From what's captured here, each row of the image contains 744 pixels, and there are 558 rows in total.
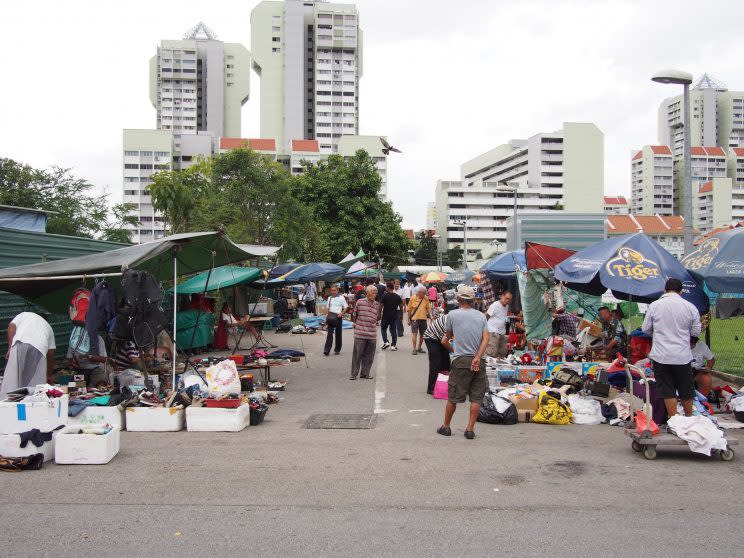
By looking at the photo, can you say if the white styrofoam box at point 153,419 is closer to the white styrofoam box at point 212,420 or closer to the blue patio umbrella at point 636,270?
the white styrofoam box at point 212,420

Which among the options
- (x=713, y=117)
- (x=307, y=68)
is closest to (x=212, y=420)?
(x=307, y=68)

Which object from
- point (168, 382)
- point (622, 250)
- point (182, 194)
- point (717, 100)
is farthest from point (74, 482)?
point (717, 100)

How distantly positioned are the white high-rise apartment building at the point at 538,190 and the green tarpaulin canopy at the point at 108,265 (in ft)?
355

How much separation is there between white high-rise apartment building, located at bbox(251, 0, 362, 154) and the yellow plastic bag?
4630 inches

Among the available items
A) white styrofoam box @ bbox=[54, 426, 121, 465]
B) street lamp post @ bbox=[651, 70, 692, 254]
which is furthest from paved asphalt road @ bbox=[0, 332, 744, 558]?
street lamp post @ bbox=[651, 70, 692, 254]

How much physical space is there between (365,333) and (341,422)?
3852 millimetres

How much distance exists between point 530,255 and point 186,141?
112 m

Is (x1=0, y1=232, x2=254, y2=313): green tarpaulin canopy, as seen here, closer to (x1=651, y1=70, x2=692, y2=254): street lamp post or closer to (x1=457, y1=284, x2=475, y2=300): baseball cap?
(x1=457, y1=284, x2=475, y2=300): baseball cap

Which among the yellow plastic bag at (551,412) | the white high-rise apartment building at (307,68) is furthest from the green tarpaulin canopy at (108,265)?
the white high-rise apartment building at (307,68)

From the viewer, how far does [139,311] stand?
8.92m

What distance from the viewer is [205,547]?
4488 millimetres

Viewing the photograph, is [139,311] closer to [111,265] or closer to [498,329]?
[111,265]

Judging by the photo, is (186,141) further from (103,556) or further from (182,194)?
(103,556)

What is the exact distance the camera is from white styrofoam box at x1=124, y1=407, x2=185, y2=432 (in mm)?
8336
